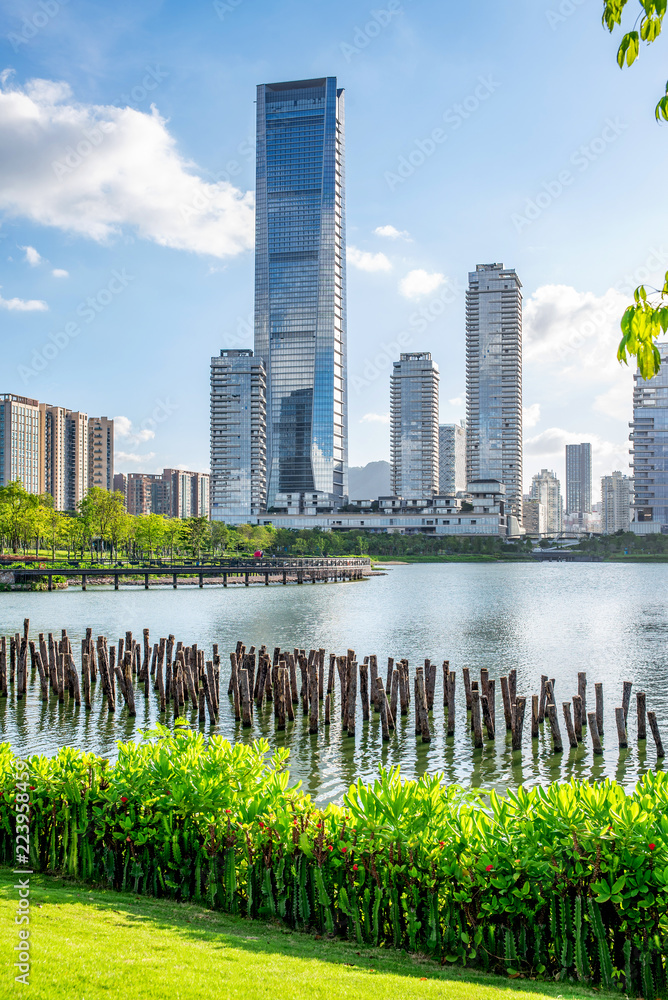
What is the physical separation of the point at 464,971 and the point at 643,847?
A: 94.4 inches

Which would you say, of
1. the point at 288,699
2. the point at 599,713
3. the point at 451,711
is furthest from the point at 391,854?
the point at 288,699

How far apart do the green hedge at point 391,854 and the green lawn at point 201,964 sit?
413 millimetres

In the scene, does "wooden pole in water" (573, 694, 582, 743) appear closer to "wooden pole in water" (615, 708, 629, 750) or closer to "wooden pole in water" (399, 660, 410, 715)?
"wooden pole in water" (615, 708, 629, 750)

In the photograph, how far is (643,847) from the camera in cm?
799

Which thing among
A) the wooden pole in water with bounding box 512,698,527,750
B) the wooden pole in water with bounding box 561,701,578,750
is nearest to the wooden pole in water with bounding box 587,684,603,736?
the wooden pole in water with bounding box 561,701,578,750

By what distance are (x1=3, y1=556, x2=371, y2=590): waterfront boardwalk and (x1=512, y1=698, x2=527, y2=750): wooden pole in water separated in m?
75.0

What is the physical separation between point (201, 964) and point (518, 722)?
52.0 ft

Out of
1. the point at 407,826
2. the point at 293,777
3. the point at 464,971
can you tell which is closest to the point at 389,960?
the point at 464,971

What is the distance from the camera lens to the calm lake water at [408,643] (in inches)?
826

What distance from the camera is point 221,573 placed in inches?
4040

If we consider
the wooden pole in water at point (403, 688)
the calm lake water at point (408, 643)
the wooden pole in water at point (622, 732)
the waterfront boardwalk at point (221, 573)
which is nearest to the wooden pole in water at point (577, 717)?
the calm lake water at point (408, 643)

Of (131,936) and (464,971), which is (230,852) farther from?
(464,971)

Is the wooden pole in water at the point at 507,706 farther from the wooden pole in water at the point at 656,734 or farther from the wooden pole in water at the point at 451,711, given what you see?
the wooden pole in water at the point at 656,734

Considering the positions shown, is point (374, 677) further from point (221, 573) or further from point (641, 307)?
point (221, 573)
